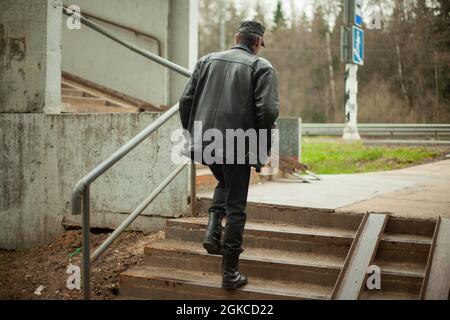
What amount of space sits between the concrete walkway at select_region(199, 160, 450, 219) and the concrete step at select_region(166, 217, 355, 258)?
0.31 meters

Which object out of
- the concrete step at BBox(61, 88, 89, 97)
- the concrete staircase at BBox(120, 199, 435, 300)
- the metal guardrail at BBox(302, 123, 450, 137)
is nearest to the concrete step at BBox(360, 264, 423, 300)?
the concrete staircase at BBox(120, 199, 435, 300)

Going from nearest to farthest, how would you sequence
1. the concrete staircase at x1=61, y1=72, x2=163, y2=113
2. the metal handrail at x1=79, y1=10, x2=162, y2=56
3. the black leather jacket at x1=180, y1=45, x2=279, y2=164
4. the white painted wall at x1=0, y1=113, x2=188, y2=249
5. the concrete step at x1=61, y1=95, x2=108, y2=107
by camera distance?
the black leather jacket at x1=180, y1=45, x2=279, y2=164 → the white painted wall at x1=0, y1=113, x2=188, y2=249 → the concrete step at x1=61, y1=95, x2=108, y2=107 → the concrete staircase at x1=61, y1=72, x2=163, y2=113 → the metal handrail at x1=79, y1=10, x2=162, y2=56

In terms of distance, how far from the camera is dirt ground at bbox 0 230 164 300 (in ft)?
15.0

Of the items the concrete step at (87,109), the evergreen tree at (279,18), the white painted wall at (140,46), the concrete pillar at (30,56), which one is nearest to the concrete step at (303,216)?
the concrete pillar at (30,56)

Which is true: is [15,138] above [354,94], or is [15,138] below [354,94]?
below

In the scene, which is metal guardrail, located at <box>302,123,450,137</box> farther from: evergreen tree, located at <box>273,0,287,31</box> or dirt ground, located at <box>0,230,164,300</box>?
evergreen tree, located at <box>273,0,287,31</box>

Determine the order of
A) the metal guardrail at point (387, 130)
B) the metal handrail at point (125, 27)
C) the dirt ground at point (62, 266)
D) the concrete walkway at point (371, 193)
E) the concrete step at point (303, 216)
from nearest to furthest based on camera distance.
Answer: the concrete step at point (303, 216), the dirt ground at point (62, 266), the concrete walkway at point (371, 193), the metal handrail at point (125, 27), the metal guardrail at point (387, 130)

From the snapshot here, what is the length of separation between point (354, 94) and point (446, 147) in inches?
144

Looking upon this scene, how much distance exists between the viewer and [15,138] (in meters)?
6.16

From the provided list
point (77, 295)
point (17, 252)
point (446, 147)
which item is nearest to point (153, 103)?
point (17, 252)

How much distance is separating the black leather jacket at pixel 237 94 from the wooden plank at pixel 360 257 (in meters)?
1.32

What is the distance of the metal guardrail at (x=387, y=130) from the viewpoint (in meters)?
10.5

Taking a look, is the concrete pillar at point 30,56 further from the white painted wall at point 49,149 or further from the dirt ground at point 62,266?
the dirt ground at point 62,266
